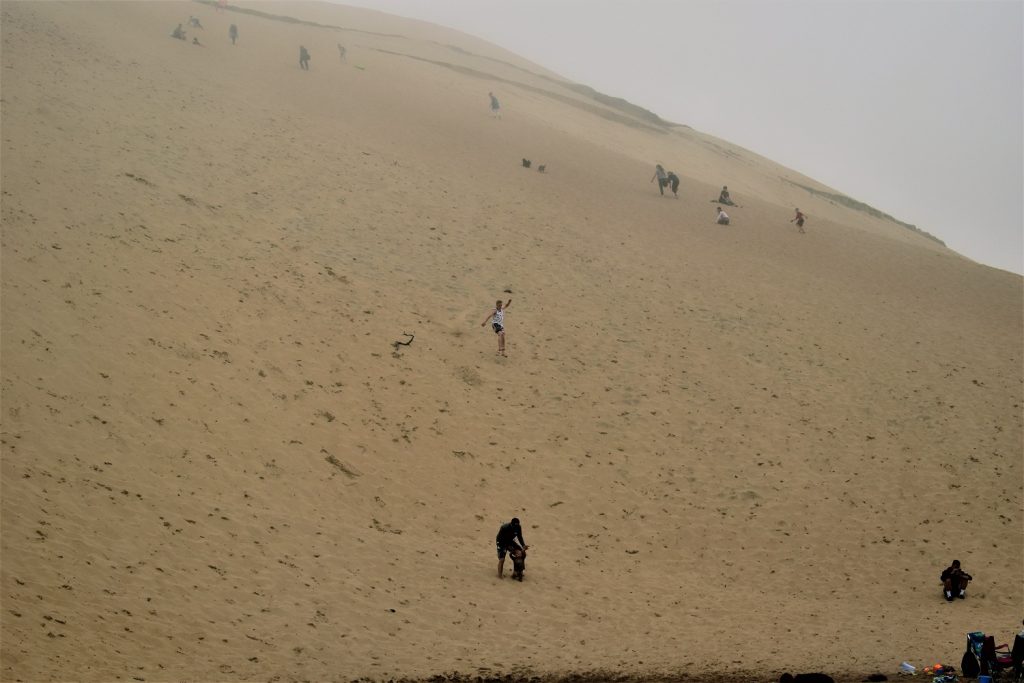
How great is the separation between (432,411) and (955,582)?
9162mm

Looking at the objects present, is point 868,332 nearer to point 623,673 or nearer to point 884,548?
point 884,548

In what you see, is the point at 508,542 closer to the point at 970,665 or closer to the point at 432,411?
the point at 432,411

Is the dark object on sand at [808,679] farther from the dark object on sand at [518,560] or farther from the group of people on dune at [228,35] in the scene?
the group of people on dune at [228,35]

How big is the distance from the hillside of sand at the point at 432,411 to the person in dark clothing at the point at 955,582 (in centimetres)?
26

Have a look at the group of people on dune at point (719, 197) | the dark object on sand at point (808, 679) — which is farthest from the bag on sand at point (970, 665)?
the group of people on dune at point (719, 197)

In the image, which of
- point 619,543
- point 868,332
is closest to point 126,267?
point 619,543

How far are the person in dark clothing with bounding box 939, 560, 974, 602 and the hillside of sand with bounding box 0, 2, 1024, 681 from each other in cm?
26

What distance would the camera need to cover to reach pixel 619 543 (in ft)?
42.4

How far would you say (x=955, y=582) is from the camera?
1205cm

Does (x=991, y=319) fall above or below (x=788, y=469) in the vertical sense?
above

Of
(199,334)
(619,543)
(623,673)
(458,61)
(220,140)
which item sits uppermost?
(458,61)

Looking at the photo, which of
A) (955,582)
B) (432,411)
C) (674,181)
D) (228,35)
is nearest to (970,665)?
(955,582)

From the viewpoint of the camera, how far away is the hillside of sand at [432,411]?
9586 mm

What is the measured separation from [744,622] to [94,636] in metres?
8.00
